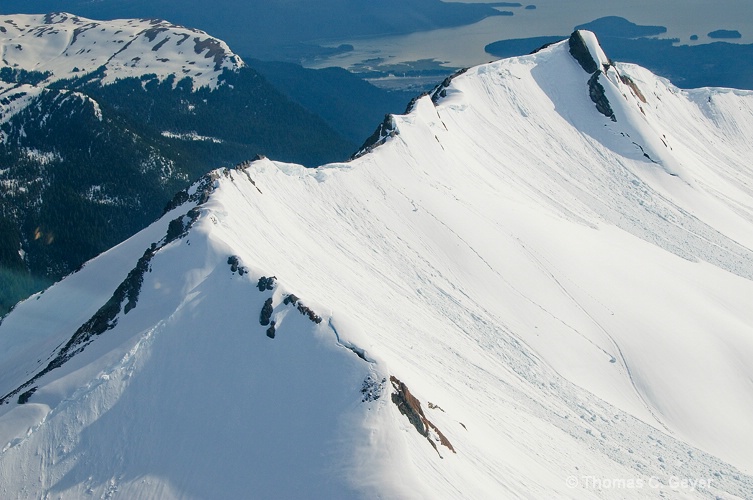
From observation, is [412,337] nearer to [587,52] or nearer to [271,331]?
[271,331]

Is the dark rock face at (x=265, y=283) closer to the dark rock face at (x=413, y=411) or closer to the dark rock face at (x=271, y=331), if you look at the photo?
the dark rock face at (x=271, y=331)

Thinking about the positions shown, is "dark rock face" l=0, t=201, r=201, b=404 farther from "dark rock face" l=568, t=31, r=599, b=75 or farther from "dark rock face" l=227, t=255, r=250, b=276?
"dark rock face" l=568, t=31, r=599, b=75

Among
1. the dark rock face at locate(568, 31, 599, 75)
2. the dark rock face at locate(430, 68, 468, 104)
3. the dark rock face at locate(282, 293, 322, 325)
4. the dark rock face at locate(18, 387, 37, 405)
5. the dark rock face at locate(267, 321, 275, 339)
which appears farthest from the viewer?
the dark rock face at locate(568, 31, 599, 75)

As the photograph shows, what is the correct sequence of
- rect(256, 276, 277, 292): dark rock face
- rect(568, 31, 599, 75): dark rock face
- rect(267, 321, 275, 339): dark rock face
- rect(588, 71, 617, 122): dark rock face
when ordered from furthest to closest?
rect(568, 31, 599, 75): dark rock face
rect(588, 71, 617, 122): dark rock face
rect(256, 276, 277, 292): dark rock face
rect(267, 321, 275, 339): dark rock face

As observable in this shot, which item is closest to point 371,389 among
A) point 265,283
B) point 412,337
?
point 265,283

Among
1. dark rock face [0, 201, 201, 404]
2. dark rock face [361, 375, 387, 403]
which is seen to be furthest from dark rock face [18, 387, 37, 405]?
dark rock face [361, 375, 387, 403]

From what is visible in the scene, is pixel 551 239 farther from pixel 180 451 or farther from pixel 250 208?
pixel 180 451

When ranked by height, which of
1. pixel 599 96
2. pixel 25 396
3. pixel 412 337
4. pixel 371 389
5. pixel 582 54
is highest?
pixel 582 54
